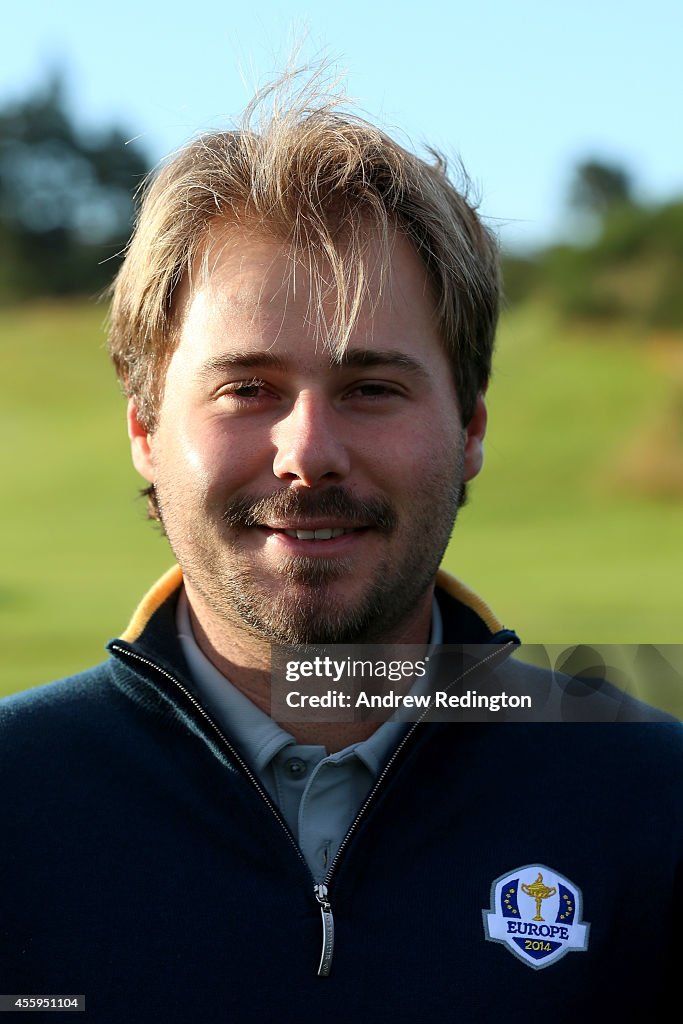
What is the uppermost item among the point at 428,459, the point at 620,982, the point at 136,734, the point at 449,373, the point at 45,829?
the point at 449,373

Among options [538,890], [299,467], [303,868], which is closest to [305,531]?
[299,467]

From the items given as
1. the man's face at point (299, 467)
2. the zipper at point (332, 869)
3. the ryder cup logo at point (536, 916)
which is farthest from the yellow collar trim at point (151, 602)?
the ryder cup logo at point (536, 916)

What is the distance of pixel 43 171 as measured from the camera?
109ft

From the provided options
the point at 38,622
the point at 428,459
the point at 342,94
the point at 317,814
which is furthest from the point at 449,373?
the point at 38,622

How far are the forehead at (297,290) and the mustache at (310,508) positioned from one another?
250mm

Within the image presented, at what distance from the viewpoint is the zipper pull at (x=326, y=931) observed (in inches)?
68.7

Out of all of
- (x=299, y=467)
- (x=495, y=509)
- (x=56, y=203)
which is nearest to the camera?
(x=299, y=467)

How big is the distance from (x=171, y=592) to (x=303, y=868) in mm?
602

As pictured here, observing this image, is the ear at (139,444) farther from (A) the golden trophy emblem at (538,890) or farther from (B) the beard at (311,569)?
(A) the golden trophy emblem at (538,890)

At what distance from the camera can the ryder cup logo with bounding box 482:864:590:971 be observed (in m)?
1.81

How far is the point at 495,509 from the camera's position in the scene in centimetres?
2855

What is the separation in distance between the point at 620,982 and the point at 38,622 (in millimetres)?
14732

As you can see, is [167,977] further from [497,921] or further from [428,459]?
[428,459]

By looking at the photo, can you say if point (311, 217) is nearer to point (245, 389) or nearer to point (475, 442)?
point (245, 389)
